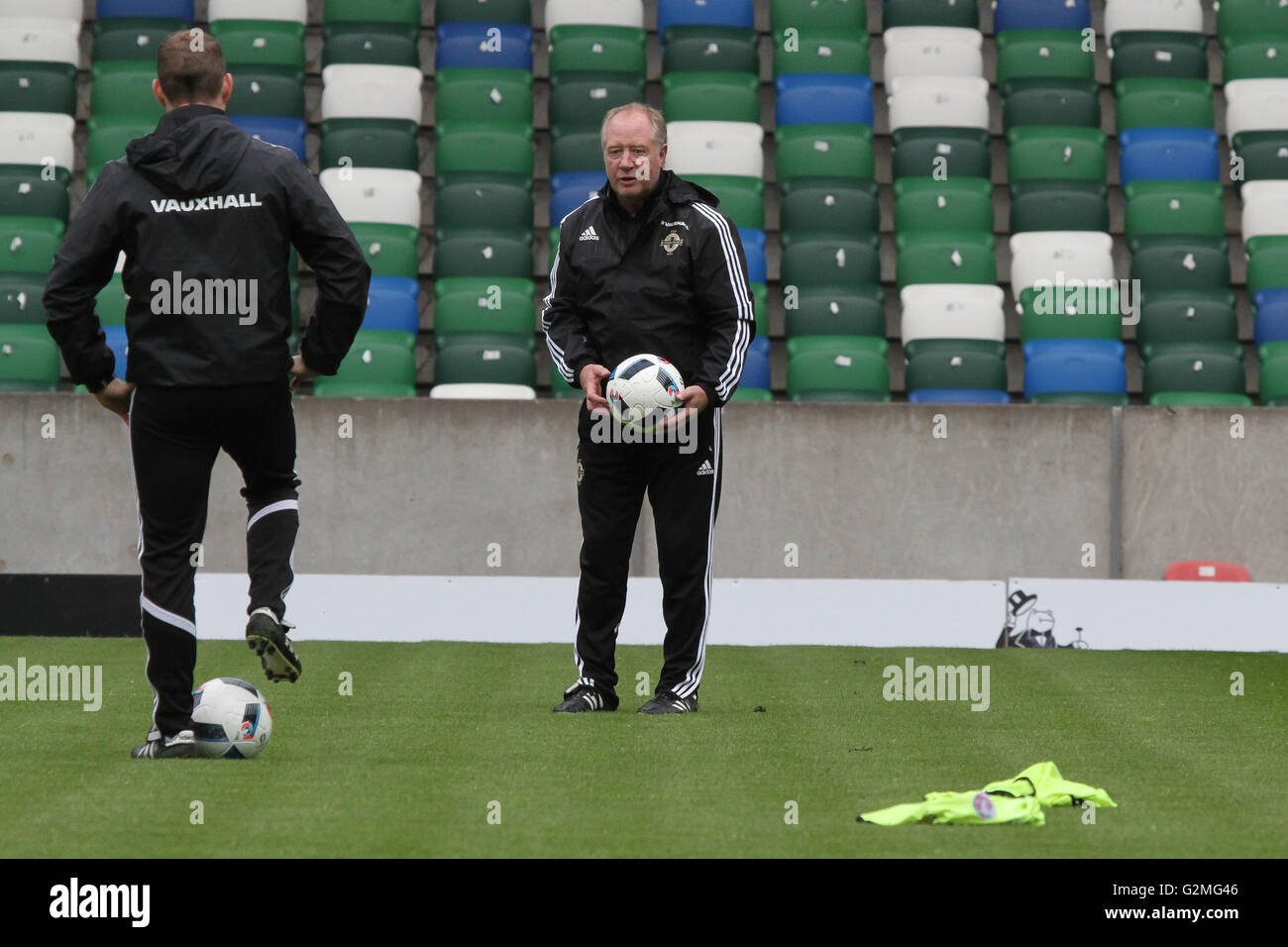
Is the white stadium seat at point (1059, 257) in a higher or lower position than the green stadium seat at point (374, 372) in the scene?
higher

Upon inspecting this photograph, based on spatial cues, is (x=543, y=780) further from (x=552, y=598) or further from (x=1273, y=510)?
(x=1273, y=510)

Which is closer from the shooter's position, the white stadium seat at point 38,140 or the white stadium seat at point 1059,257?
the white stadium seat at point 1059,257

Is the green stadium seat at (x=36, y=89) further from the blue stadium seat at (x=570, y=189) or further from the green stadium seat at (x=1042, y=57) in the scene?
the green stadium seat at (x=1042, y=57)

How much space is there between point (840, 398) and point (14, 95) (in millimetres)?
5833

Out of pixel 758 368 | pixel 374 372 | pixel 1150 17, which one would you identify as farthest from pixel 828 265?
pixel 1150 17

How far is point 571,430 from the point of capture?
10586 millimetres

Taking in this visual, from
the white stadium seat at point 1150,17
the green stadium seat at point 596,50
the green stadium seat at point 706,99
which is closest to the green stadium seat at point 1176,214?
the white stadium seat at point 1150,17

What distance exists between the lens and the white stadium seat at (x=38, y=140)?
12.7 m

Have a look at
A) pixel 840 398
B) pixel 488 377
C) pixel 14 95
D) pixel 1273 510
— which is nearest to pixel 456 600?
pixel 488 377

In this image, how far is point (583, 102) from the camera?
43.1 ft

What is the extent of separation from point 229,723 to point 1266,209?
30.7 feet

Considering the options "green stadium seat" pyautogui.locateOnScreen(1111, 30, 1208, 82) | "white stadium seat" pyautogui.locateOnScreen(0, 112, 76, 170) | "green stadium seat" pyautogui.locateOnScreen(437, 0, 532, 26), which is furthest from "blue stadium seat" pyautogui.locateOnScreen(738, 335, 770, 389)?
"white stadium seat" pyautogui.locateOnScreen(0, 112, 76, 170)

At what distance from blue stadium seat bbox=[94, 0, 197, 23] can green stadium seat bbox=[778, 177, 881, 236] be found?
441cm

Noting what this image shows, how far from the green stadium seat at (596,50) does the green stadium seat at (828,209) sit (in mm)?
1605
